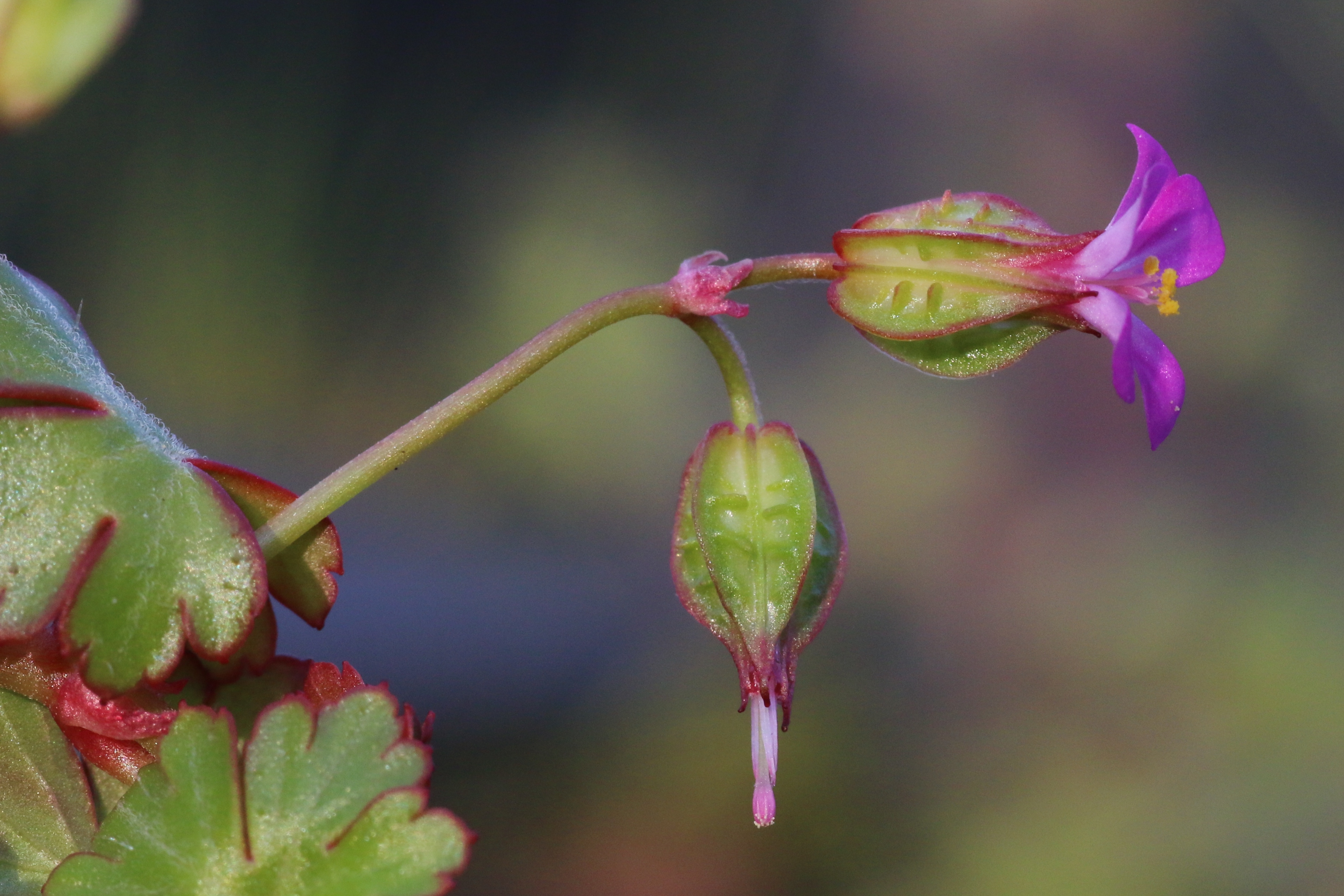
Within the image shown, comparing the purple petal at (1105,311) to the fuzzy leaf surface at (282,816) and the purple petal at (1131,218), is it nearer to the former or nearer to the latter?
the purple petal at (1131,218)

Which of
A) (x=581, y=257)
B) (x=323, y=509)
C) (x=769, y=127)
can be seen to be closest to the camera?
(x=323, y=509)

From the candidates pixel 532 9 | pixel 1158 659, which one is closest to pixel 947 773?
pixel 1158 659

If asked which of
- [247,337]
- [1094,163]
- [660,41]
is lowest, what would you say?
[247,337]

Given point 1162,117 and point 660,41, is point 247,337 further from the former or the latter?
point 1162,117

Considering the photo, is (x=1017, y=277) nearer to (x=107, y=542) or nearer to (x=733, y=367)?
(x=733, y=367)

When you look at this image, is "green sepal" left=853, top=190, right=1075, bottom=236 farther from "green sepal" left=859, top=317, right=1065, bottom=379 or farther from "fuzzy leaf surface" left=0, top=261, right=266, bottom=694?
"fuzzy leaf surface" left=0, top=261, right=266, bottom=694

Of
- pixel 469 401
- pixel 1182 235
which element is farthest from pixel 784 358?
pixel 469 401
